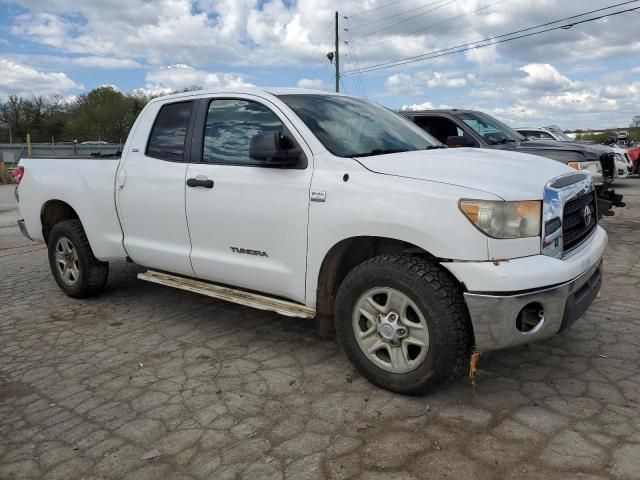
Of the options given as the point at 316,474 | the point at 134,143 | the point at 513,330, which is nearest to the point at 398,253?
the point at 513,330

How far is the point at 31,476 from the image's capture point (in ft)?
8.70

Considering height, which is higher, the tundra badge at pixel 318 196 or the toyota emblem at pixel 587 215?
the tundra badge at pixel 318 196

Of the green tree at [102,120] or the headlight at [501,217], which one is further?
the green tree at [102,120]

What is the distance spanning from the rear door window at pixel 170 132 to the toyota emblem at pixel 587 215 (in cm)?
287

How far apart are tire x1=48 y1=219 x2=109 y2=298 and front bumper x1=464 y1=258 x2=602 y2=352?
3.82 metres

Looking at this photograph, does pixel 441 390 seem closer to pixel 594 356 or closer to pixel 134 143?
pixel 594 356

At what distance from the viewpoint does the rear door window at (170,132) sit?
14.4 ft

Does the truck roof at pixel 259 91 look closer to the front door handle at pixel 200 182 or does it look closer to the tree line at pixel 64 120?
the front door handle at pixel 200 182

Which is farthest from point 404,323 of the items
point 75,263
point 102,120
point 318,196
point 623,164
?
point 102,120

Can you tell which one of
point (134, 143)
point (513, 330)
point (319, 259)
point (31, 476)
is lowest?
point (31, 476)

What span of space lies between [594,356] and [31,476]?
3426mm

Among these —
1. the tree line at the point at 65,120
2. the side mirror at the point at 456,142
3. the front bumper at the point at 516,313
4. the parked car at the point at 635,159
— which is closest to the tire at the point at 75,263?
the front bumper at the point at 516,313

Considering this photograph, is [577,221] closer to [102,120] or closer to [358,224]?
[358,224]

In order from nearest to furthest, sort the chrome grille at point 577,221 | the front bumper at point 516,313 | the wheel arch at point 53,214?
the front bumper at point 516,313, the chrome grille at point 577,221, the wheel arch at point 53,214
